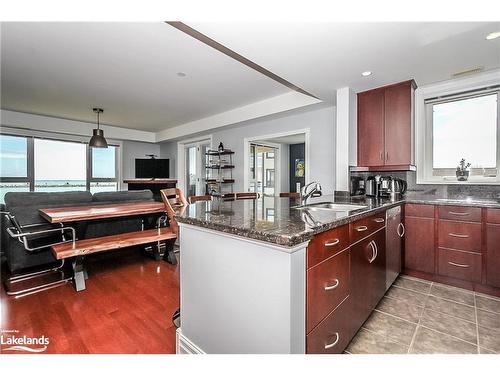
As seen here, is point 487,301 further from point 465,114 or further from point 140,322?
point 140,322

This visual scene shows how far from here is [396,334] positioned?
1606 millimetres

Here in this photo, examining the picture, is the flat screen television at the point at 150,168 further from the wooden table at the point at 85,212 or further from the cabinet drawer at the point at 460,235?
the cabinet drawer at the point at 460,235

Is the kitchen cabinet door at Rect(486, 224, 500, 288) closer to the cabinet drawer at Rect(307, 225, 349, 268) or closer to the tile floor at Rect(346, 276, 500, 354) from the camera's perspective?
the tile floor at Rect(346, 276, 500, 354)

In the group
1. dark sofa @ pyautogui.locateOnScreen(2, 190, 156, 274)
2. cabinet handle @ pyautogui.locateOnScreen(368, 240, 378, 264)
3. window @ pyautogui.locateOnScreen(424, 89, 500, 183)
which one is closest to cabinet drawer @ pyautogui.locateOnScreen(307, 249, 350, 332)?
cabinet handle @ pyautogui.locateOnScreen(368, 240, 378, 264)

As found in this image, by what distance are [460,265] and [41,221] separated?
14.4 ft

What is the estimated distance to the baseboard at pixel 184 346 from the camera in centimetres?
133

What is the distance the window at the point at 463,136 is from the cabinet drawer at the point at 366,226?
1686mm

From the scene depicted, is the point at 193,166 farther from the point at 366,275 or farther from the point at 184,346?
the point at 366,275

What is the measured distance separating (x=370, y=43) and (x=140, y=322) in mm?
2848

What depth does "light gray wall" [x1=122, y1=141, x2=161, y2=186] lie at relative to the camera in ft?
21.2

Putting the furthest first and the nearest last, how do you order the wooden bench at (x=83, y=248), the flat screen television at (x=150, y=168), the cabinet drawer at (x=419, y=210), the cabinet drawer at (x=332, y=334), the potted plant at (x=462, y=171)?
the flat screen television at (x=150, y=168) → the potted plant at (x=462, y=171) → the cabinet drawer at (x=419, y=210) → the wooden bench at (x=83, y=248) → the cabinet drawer at (x=332, y=334)

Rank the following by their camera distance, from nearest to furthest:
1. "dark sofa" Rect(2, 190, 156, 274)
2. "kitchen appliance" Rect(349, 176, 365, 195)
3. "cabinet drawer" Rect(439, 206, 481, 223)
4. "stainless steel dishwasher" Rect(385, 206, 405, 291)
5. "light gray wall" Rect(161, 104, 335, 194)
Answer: "stainless steel dishwasher" Rect(385, 206, 405, 291), "cabinet drawer" Rect(439, 206, 481, 223), "dark sofa" Rect(2, 190, 156, 274), "kitchen appliance" Rect(349, 176, 365, 195), "light gray wall" Rect(161, 104, 335, 194)

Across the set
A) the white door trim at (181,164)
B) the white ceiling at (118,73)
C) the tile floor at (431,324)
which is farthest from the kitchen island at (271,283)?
the white door trim at (181,164)
